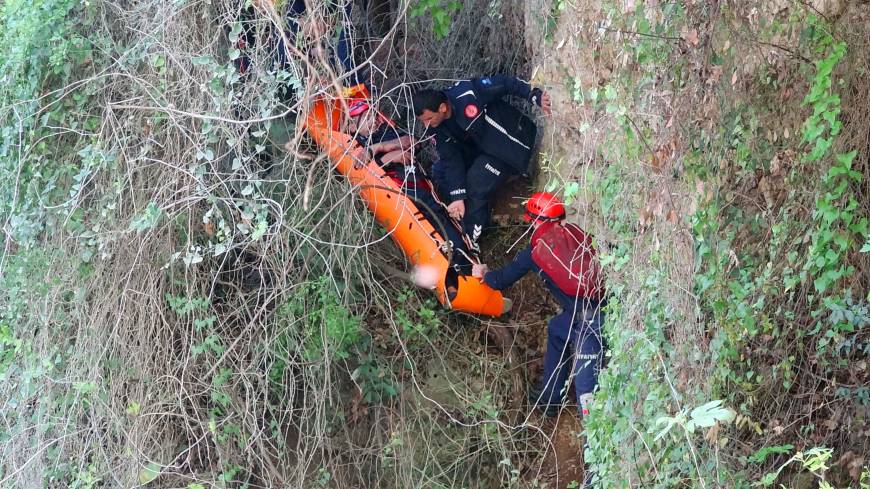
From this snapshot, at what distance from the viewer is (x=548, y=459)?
6.46 m

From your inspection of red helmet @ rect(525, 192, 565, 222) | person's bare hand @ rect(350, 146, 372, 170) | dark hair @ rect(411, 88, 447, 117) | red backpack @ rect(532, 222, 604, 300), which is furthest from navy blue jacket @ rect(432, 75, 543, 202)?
red backpack @ rect(532, 222, 604, 300)

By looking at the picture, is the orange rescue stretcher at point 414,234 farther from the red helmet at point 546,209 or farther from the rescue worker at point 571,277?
the red helmet at point 546,209

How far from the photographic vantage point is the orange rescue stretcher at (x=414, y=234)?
6.36 meters

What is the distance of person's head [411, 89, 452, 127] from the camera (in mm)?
6512

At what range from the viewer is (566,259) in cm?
570

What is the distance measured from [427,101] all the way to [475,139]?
0.48 m

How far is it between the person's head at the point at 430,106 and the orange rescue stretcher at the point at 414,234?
0.35m

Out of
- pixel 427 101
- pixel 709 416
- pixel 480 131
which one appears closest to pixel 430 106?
pixel 427 101

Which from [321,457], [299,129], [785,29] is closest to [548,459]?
[321,457]

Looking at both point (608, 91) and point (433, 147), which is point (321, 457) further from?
point (608, 91)

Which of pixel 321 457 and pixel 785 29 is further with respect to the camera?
pixel 321 457

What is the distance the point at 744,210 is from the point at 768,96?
0.50 meters

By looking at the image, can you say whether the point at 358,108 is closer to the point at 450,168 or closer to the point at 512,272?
the point at 450,168

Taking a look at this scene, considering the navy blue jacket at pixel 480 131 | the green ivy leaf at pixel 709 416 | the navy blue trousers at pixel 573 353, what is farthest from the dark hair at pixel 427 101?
the green ivy leaf at pixel 709 416
